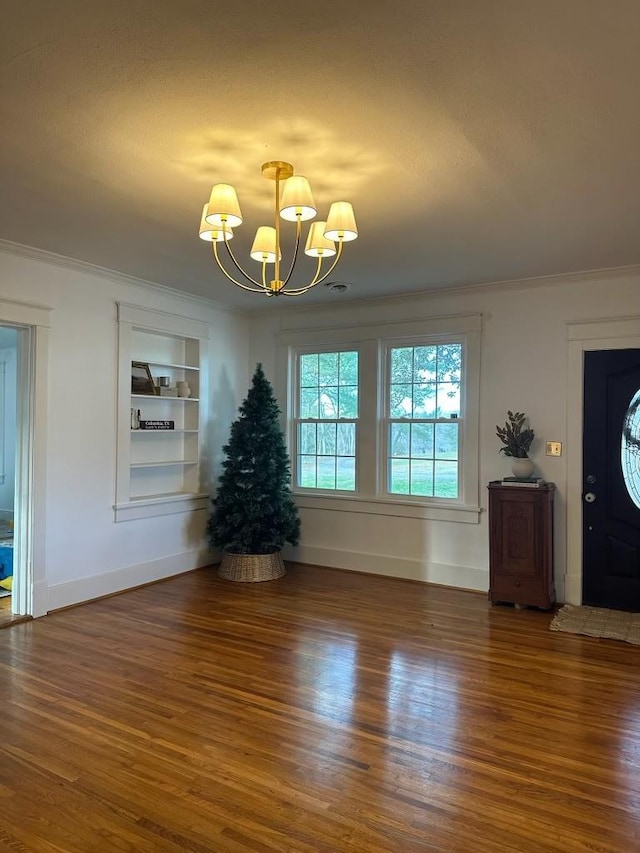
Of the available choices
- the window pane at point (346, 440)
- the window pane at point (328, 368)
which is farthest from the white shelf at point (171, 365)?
the window pane at point (346, 440)

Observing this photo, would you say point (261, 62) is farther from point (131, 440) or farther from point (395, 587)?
point (395, 587)

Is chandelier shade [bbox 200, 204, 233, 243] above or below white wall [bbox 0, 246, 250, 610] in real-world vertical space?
above

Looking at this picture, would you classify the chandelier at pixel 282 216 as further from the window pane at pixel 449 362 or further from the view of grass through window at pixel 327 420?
the view of grass through window at pixel 327 420

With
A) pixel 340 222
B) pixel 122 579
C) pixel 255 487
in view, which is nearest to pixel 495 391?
pixel 255 487

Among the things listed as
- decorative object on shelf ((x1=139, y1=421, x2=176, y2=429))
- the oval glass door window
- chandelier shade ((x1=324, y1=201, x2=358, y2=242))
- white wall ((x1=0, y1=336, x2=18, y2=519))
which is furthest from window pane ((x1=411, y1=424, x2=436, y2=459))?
white wall ((x1=0, y1=336, x2=18, y2=519))

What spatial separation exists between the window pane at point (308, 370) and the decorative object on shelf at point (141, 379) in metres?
1.59

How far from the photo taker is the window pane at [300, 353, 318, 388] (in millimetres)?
6281

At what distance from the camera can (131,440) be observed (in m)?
5.45

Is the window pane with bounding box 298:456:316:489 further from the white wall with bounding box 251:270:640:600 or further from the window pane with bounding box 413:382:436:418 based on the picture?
the window pane with bounding box 413:382:436:418

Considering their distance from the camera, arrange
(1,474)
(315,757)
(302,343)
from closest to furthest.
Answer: (315,757)
(302,343)
(1,474)

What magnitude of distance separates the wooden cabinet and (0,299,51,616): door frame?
Answer: 11.4ft

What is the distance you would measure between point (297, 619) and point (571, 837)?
256 cm

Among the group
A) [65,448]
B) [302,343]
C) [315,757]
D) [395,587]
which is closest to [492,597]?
[395,587]

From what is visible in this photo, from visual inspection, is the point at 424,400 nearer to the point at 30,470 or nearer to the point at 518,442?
the point at 518,442
